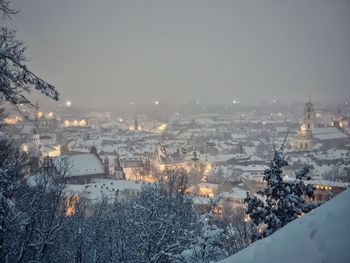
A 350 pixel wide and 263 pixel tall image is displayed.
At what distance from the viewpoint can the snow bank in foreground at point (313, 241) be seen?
4.45 m

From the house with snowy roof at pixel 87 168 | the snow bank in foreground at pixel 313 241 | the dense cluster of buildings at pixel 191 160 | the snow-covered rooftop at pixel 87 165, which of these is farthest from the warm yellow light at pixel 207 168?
the snow bank in foreground at pixel 313 241

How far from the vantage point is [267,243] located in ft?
16.8

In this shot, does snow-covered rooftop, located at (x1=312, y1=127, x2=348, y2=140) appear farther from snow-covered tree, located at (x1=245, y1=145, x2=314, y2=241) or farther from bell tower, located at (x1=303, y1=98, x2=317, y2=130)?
snow-covered tree, located at (x1=245, y1=145, x2=314, y2=241)

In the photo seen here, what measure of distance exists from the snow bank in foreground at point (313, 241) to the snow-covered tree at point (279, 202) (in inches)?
258

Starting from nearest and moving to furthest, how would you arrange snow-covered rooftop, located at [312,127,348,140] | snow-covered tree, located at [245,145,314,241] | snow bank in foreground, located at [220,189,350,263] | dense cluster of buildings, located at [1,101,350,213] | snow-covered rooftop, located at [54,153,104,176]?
snow bank in foreground, located at [220,189,350,263]
snow-covered tree, located at [245,145,314,241]
dense cluster of buildings, located at [1,101,350,213]
snow-covered rooftop, located at [54,153,104,176]
snow-covered rooftop, located at [312,127,348,140]

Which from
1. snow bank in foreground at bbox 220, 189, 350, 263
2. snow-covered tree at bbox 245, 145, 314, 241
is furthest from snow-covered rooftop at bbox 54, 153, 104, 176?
snow bank in foreground at bbox 220, 189, 350, 263

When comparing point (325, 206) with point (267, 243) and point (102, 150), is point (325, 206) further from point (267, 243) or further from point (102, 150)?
point (102, 150)

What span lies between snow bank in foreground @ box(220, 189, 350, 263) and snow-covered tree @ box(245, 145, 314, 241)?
6.55 meters

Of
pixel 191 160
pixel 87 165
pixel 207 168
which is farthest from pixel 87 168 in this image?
pixel 191 160

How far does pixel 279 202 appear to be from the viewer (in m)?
11.9

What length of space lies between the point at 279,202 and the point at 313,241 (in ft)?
24.1

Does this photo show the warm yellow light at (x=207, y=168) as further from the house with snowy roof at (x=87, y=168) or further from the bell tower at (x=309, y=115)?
the bell tower at (x=309, y=115)

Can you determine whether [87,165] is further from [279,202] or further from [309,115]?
[309,115]

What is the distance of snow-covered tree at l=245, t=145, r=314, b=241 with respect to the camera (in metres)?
11.5
